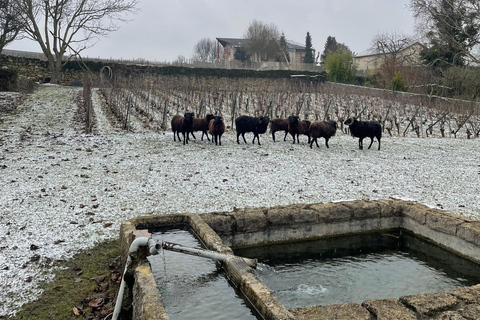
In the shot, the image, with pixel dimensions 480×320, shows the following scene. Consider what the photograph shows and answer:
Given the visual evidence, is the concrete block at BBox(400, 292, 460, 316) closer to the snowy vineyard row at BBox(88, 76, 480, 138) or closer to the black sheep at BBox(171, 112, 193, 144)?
the black sheep at BBox(171, 112, 193, 144)

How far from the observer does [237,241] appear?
6516 millimetres

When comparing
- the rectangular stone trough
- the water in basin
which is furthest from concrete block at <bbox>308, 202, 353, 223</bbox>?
the water in basin

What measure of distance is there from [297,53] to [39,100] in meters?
62.2

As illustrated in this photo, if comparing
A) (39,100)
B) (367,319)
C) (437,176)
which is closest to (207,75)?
(39,100)

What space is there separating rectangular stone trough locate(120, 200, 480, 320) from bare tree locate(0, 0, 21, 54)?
14.9 m

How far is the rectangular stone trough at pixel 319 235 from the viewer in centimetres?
373

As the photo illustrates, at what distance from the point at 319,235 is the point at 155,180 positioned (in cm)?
462

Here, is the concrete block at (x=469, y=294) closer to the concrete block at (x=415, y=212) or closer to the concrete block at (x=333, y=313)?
the concrete block at (x=333, y=313)

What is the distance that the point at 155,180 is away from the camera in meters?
9.91

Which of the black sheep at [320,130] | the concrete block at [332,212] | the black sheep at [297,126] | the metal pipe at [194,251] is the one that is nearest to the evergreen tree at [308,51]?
the black sheep at [297,126]

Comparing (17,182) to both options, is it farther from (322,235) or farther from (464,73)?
(464,73)

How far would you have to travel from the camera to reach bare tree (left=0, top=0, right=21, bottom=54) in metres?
19.9

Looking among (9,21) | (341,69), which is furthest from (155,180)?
(341,69)

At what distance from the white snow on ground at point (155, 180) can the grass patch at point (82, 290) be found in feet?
0.64
